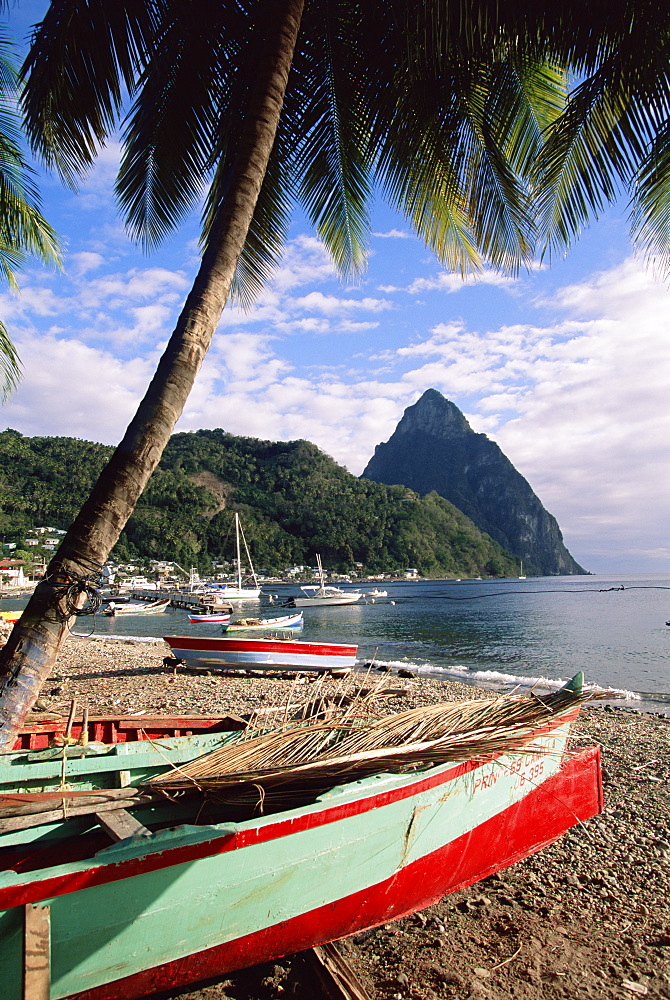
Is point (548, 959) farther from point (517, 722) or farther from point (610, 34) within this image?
point (610, 34)

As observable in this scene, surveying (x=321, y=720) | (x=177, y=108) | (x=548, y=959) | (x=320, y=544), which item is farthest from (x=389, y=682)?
(x=320, y=544)

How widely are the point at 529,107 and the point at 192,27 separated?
155 inches

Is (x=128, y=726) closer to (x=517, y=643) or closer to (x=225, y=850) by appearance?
(x=225, y=850)

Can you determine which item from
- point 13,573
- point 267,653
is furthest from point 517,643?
point 13,573

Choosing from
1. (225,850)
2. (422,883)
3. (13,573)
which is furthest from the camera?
(13,573)

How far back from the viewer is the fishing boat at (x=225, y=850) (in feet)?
7.20

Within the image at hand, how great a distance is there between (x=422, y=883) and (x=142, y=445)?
10.8 feet

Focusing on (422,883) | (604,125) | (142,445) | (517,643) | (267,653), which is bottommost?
(517,643)

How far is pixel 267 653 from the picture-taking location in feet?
46.5

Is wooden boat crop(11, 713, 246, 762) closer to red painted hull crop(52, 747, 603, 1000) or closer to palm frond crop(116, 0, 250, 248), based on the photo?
red painted hull crop(52, 747, 603, 1000)

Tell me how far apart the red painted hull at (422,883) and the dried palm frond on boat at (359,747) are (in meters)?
0.48

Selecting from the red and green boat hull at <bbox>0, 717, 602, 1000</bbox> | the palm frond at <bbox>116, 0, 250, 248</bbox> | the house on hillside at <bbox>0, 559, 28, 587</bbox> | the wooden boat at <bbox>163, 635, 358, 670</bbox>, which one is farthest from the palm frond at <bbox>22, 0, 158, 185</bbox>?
the house on hillside at <bbox>0, 559, 28, 587</bbox>

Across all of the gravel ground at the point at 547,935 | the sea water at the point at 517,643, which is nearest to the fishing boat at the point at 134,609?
the sea water at the point at 517,643

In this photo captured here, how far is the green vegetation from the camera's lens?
8994 cm
